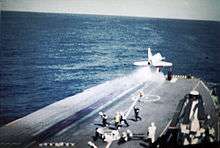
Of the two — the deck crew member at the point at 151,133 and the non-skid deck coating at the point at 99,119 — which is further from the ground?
the deck crew member at the point at 151,133

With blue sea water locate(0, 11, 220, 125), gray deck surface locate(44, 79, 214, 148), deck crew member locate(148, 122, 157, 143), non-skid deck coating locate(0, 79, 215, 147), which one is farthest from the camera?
blue sea water locate(0, 11, 220, 125)

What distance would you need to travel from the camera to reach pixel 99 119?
2722cm

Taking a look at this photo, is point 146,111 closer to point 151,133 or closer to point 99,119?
point 99,119

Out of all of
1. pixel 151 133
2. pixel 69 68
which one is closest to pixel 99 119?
pixel 151 133

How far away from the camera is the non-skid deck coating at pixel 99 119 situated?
23.3 meters

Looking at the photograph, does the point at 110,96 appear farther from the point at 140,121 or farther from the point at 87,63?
the point at 87,63

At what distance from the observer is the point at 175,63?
6391 cm

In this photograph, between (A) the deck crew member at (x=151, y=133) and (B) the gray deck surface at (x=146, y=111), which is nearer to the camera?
(A) the deck crew member at (x=151, y=133)

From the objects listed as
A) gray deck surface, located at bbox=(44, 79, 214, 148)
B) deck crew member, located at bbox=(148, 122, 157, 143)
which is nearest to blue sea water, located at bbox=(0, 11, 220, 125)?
gray deck surface, located at bbox=(44, 79, 214, 148)

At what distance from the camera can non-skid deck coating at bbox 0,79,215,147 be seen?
23.3 metres

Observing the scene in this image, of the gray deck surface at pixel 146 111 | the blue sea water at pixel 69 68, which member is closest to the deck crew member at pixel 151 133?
the gray deck surface at pixel 146 111

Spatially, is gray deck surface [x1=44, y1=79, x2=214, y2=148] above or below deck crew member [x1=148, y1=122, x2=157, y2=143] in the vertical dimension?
below

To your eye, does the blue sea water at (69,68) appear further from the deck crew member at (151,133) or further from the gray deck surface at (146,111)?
the deck crew member at (151,133)

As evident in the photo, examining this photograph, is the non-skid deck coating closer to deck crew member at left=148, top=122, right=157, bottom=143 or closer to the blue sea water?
deck crew member at left=148, top=122, right=157, bottom=143
